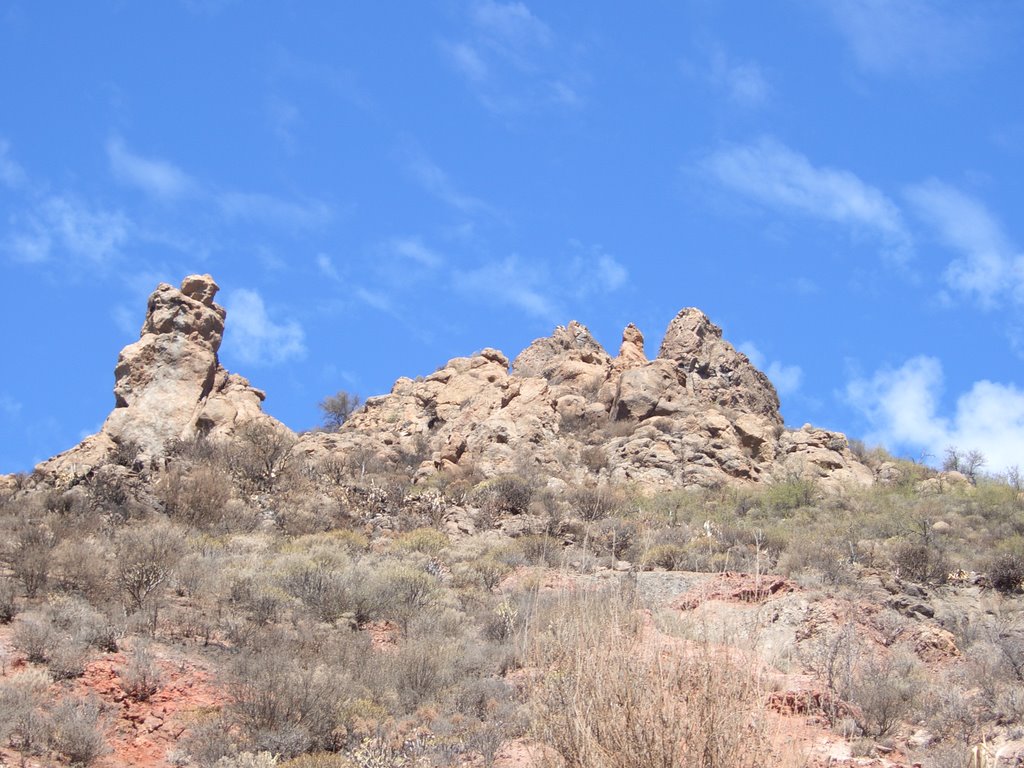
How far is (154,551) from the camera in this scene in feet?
44.8

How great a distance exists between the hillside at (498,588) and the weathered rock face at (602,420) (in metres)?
0.14

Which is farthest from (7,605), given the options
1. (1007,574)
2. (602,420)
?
(602,420)

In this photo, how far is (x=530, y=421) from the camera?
28312 mm

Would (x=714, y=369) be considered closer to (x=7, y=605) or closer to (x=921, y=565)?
(x=921, y=565)

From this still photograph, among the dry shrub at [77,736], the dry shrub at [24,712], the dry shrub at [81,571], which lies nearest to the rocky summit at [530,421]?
the dry shrub at [81,571]

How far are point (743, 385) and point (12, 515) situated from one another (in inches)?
870

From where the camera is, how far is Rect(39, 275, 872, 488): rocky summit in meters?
25.6

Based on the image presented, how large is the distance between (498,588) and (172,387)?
13.9 metres

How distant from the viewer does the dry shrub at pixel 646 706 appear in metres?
6.07

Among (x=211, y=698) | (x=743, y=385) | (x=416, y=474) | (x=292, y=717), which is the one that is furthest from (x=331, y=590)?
(x=743, y=385)

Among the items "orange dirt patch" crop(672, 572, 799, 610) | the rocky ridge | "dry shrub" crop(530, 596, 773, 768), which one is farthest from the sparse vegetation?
the rocky ridge

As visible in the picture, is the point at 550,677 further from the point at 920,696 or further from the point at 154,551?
the point at 154,551

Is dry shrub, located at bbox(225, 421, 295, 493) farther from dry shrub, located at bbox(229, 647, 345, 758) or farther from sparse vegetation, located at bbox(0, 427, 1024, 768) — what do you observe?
dry shrub, located at bbox(229, 647, 345, 758)

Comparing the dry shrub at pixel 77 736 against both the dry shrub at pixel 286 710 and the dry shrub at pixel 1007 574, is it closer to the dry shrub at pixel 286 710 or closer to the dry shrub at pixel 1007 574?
the dry shrub at pixel 286 710
